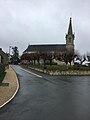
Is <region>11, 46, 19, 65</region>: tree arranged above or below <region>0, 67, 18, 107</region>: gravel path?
above

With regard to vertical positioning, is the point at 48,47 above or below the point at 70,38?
below

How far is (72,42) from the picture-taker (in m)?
119

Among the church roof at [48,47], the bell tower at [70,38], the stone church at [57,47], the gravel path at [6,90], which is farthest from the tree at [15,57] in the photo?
the gravel path at [6,90]

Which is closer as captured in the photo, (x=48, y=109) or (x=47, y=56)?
(x=48, y=109)

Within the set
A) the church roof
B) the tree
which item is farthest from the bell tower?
the tree

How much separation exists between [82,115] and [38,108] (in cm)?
235

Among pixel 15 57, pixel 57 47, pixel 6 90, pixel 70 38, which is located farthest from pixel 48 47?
pixel 6 90

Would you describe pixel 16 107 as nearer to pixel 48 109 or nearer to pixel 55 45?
pixel 48 109

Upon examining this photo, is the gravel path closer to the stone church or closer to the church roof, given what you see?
the stone church

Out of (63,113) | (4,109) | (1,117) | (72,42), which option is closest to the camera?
(1,117)

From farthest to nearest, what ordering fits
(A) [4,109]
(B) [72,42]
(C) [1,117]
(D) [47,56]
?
1. (B) [72,42]
2. (D) [47,56]
3. (A) [4,109]
4. (C) [1,117]

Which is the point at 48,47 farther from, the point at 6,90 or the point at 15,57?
the point at 6,90

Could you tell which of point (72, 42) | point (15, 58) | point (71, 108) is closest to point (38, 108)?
point (71, 108)

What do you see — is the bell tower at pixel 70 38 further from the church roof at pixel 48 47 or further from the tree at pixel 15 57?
the tree at pixel 15 57
